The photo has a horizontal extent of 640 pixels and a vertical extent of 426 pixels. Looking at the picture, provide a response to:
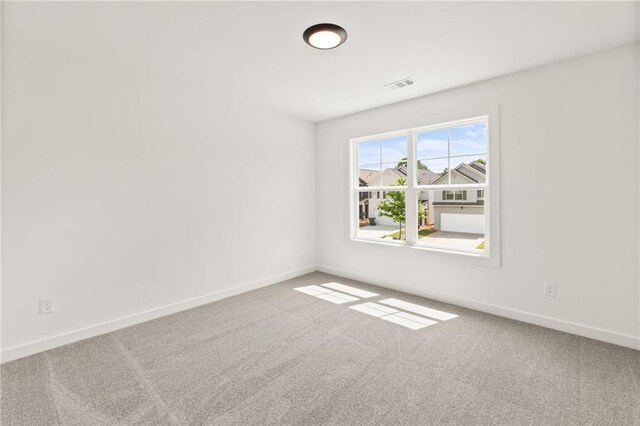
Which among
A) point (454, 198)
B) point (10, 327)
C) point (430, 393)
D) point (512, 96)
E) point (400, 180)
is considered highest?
point (512, 96)

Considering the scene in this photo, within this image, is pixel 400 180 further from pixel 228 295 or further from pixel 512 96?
pixel 228 295

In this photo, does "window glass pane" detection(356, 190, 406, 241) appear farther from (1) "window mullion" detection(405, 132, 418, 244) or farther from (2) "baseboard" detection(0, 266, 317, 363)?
(2) "baseboard" detection(0, 266, 317, 363)

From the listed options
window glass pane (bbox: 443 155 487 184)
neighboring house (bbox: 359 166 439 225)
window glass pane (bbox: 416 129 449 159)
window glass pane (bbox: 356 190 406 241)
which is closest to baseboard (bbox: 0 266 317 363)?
window glass pane (bbox: 356 190 406 241)

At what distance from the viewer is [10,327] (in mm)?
2354

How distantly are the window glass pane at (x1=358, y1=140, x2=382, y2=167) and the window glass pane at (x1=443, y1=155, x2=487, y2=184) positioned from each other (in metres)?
1.06

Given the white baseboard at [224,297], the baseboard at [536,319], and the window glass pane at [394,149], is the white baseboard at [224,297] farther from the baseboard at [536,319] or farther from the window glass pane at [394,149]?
the window glass pane at [394,149]

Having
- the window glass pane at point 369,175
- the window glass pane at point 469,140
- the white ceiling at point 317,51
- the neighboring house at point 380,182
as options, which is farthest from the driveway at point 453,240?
the white ceiling at point 317,51

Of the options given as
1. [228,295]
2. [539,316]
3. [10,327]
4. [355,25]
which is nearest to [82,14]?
[355,25]

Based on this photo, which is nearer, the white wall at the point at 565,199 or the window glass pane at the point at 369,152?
the white wall at the point at 565,199

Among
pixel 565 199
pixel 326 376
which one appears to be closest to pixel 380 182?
pixel 565 199

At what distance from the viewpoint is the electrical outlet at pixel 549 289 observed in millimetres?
2814

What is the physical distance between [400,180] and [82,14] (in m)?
3.39

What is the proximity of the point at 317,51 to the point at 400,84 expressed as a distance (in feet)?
3.62

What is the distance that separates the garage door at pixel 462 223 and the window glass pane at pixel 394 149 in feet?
3.02
